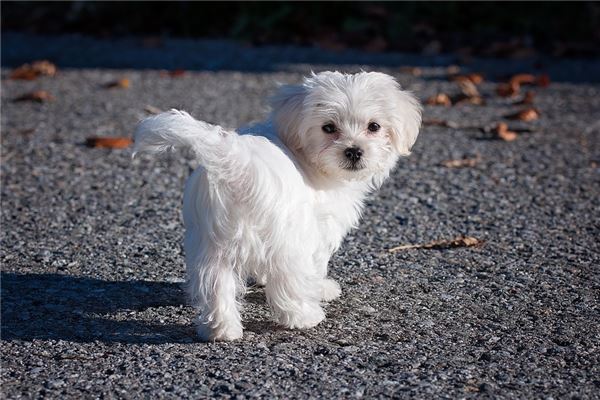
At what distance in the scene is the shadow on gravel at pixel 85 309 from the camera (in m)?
4.07

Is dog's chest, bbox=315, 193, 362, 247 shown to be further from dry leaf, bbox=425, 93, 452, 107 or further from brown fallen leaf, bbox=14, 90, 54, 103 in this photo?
brown fallen leaf, bbox=14, 90, 54, 103

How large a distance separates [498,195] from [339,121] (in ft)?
8.25

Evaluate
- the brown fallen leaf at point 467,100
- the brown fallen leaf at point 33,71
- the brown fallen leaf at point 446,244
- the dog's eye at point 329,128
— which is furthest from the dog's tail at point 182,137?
the brown fallen leaf at point 33,71

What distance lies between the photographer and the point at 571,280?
4.73 m

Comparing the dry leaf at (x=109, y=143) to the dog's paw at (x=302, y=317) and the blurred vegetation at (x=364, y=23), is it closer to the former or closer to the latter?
the dog's paw at (x=302, y=317)

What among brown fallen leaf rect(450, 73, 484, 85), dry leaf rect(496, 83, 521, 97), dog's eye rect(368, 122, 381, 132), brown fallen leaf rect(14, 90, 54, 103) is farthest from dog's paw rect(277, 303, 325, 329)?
brown fallen leaf rect(450, 73, 484, 85)

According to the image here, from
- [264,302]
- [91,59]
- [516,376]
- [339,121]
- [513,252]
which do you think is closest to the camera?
[516,376]

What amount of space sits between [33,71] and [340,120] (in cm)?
746

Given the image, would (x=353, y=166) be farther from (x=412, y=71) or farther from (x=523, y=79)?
(x=412, y=71)

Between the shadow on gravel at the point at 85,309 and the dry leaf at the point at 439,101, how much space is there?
5.07 metres

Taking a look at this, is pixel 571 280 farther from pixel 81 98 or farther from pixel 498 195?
pixel 81 98

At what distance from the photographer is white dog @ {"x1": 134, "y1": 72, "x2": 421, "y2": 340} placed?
12.3ft

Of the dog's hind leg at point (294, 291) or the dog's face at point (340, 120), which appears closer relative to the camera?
the dog's hind leg at point (294, 291)

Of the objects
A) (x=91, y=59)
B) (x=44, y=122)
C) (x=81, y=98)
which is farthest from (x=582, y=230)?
(x=91, y=59)
